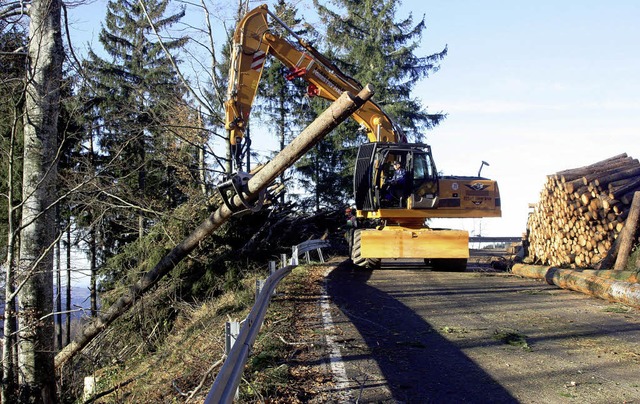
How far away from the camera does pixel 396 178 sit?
14891mm

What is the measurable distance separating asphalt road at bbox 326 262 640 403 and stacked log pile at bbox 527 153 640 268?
243cm

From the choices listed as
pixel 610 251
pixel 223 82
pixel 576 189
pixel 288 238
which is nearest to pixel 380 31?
pixel 223 82

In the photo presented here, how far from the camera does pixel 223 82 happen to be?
84.5ft

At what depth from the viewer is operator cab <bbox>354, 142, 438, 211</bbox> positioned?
1480cm

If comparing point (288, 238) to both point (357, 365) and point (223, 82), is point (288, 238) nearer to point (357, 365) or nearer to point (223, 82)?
point (223, 82)

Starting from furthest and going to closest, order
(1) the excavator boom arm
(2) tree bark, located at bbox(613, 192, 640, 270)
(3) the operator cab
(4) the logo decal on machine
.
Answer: (4) the logo decal on machine → (3) the operator cab → (1) the excavator boom arm → (2) tree bark, located at bbox(613, 192, 640, 270)

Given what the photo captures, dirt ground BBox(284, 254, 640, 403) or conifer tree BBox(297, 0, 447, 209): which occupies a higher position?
conifer tree BBox(297, 0, 447, 209)

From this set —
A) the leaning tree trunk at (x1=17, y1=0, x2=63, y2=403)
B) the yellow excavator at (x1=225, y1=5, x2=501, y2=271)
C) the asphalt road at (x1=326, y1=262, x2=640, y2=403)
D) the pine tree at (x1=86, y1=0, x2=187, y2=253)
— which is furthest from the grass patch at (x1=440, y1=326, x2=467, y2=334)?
the pine tree at (x1=86, y1=0, x2=187, y2=253)

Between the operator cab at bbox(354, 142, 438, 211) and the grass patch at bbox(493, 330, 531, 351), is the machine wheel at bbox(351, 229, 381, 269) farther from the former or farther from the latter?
the grass patch at bbox(493, 330, 531, 351)

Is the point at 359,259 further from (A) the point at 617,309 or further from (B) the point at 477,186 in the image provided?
(A) the point at 617,309

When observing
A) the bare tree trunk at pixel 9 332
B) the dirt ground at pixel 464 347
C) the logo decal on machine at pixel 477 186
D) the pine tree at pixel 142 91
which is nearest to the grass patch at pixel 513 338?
the dirt ground at pixel 464 347

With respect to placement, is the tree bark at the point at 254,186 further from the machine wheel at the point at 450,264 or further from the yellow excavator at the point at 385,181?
the machine wheel at the point at 450,264

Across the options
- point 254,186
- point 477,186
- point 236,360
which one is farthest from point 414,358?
point 477,186

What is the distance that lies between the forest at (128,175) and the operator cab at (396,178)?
9.88 ft
